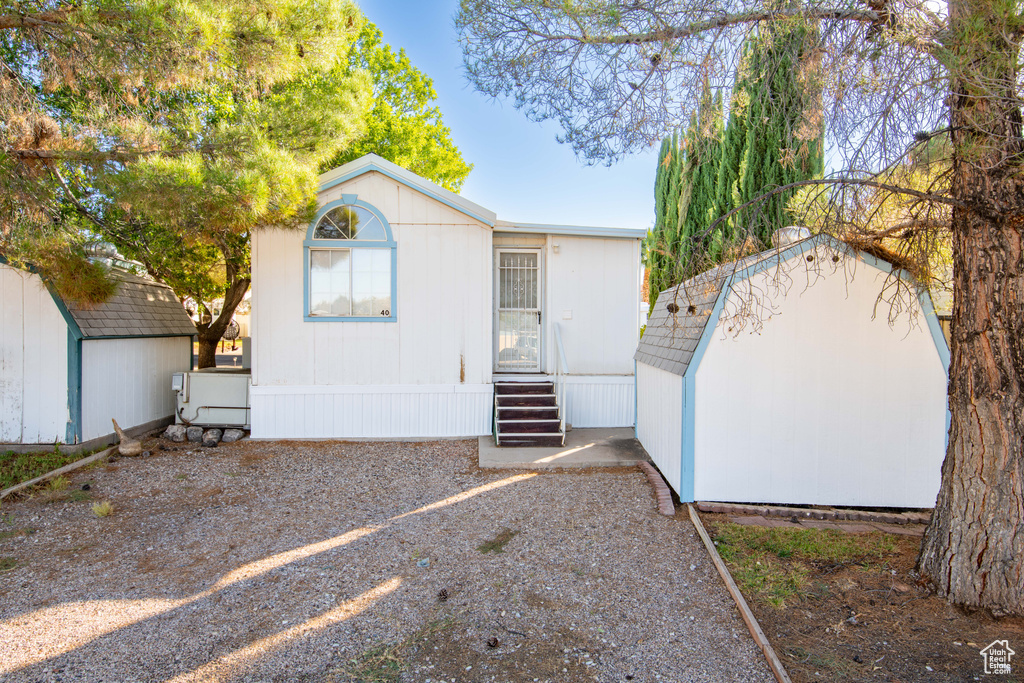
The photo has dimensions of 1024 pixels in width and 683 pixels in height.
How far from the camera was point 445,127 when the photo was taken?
16.8 meters

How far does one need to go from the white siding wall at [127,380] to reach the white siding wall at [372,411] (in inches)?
66.6

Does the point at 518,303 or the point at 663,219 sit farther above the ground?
the point at 663,219

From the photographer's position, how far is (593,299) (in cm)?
820

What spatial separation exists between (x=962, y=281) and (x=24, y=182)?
7.71 meters

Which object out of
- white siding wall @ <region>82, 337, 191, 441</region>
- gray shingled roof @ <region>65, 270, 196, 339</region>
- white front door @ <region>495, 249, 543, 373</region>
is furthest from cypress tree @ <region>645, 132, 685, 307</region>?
white siding wall @ <region>82, 337, 191, 441</region>

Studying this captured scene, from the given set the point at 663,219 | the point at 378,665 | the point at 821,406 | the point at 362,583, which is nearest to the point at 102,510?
the point at 362,583

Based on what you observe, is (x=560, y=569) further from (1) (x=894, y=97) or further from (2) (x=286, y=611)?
(1) (x=894, y=97)

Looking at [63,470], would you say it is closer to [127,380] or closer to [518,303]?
[127,380]

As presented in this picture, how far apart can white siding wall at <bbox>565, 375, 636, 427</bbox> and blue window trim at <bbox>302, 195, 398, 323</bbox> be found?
9.55ft

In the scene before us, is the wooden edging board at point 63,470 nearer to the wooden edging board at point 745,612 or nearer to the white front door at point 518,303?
the white front door at point 518,303

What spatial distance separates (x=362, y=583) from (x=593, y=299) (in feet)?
18.3

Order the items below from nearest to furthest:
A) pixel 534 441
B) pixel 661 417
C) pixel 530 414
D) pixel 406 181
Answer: pixel 661 417, pixel 534 441, pixel 530 414, pixel 406 181

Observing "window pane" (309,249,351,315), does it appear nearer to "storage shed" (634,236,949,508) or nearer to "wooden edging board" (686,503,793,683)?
"storage shed" (634,236,949,508)

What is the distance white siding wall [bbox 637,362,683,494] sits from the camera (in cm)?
505
